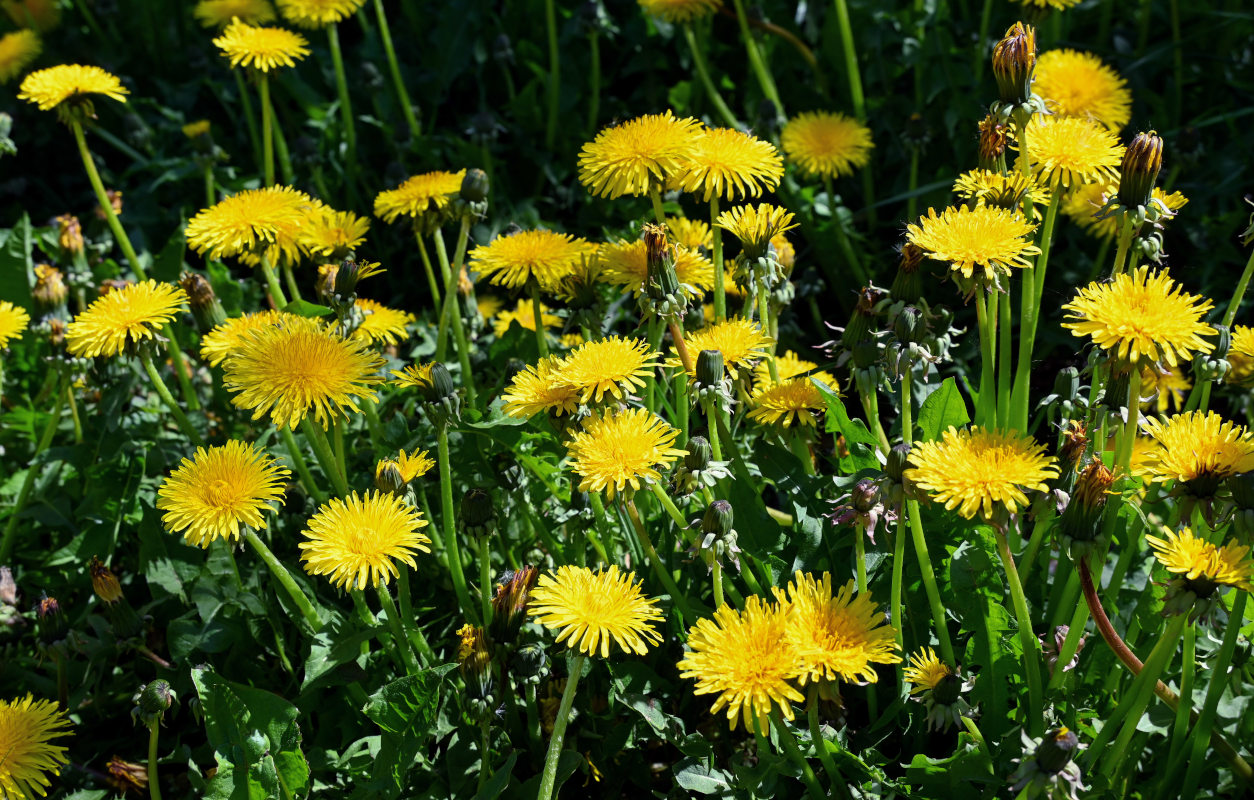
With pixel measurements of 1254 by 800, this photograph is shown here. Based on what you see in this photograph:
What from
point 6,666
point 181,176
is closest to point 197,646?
point 6,666

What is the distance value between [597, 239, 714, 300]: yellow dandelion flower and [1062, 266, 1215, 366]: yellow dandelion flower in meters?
0.73

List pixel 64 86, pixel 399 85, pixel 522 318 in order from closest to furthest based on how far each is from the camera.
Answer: pixel 64 86
pixel 522 318
pixel 399 85

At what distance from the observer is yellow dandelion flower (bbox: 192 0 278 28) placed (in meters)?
3.82

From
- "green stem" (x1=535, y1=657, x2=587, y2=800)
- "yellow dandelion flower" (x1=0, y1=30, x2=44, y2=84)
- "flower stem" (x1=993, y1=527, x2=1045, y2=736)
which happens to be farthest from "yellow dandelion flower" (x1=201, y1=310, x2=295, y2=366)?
"yellow dandelion flower" (x1=0, y1=30, x2=44, y2=84)

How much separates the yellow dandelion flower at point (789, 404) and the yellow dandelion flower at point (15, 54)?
132 inches

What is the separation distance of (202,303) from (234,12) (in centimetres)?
181

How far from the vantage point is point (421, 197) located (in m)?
2.57

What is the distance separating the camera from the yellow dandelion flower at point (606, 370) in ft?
6.37

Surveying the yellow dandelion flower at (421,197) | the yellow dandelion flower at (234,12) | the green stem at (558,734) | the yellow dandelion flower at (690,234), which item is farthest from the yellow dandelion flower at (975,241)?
the yellow dandelion flower at (234,12)

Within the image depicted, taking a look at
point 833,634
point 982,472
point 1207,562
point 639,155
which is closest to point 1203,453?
point 1207,562

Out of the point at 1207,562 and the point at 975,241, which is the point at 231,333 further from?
the point at 1207,562

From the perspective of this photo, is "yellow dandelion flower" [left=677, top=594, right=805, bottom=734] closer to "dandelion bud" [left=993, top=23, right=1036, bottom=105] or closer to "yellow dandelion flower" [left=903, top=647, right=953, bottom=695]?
"yellow dandelion flower" [left=903, top=647, right=953, bottom=695]

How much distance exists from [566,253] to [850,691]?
1099mm

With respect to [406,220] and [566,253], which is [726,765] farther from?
[406,220]
